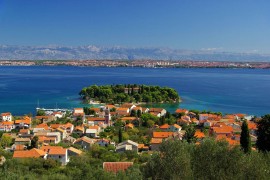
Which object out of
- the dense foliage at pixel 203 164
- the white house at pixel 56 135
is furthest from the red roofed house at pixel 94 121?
the dense foliage at pixel 203 164

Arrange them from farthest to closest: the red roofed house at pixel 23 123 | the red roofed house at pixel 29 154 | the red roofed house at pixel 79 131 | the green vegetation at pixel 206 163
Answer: the red roofed house at pixel 23 123 → the red roofed house at pixel 79 131 → the red roofed house at pixel 29 154 → the green vegetation at pixel 206 163

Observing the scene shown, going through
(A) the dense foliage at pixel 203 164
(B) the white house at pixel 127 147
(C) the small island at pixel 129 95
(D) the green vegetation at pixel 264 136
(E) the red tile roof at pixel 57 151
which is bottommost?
(C) the small island at pixel 129 95

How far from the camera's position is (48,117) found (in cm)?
2100

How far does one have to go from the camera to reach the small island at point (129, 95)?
99.3ft

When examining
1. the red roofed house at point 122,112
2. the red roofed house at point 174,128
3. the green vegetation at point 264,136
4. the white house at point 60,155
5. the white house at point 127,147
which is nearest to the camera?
the green vegetation at point 264,136

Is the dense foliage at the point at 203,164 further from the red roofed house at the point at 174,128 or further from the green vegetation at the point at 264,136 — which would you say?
the red roofed house at the point at 174,128

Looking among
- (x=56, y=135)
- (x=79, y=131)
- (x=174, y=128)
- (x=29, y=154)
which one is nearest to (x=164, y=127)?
(x=174, y=128)

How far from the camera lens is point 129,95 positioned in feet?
104

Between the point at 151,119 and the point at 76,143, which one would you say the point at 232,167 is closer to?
the point at 76,143

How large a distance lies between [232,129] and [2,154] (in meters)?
10.0

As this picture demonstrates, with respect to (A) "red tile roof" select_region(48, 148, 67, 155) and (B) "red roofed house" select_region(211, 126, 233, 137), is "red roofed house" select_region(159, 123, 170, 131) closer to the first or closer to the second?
(B) "red roofed house" select_region(211, 126, 233, 137)

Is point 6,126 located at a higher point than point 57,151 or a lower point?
lower

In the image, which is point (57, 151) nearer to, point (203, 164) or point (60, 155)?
point (60, 155)

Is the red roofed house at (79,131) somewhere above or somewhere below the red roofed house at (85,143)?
below
